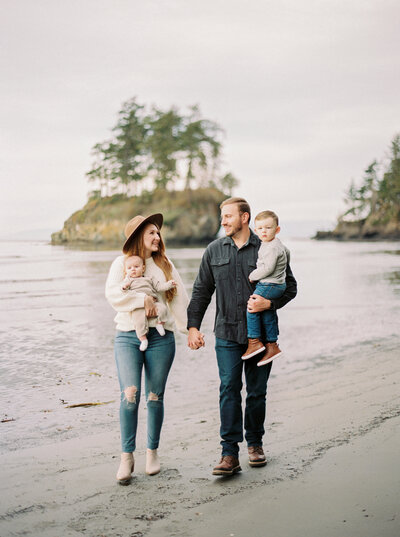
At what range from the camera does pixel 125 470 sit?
429 centimetres

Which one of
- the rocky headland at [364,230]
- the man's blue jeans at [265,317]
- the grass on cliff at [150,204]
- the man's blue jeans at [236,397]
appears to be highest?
the grass on cliff at [150,204]

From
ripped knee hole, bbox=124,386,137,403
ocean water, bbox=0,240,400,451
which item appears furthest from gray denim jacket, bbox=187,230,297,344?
ocean water, bbox=0,240,400,451

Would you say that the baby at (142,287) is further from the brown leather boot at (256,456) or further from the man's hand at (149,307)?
the brown leather boot at (256,456)

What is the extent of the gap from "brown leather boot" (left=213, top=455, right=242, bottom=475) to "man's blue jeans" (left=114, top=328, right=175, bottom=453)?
50cm

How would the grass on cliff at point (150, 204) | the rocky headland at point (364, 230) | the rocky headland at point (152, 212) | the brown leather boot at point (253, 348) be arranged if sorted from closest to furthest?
the brown leather boot at point (253, 348), the rocky headland at point (152, 212), the grass on cliff at point (150, 204), the rocky headland at point (364, 230)

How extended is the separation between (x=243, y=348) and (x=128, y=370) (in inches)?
34.8

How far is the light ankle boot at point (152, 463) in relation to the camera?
4445mm

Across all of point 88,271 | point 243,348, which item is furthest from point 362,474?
point 88,271

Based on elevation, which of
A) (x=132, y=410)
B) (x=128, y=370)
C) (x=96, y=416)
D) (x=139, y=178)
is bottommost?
(x=96, y=416)

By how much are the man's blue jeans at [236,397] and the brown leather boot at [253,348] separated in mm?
130

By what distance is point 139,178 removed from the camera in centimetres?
7775

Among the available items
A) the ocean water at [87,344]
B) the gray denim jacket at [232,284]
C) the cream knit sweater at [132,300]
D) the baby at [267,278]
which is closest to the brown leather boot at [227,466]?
the baby at [267,278]

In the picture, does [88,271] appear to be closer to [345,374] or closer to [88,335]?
[88,335]

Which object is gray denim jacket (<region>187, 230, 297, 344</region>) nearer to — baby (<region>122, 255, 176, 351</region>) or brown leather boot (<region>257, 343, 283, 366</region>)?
brown leather boot (<region>257, 343, 283, 366</region>)
